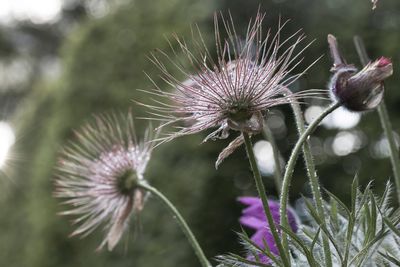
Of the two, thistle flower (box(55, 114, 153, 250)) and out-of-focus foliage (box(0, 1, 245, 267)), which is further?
out-of-focus foliage (box(0, 1, 245, 267))

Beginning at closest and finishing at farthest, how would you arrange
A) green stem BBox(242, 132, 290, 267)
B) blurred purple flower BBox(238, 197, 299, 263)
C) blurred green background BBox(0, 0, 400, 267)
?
green stem BBox(242, 132, 290, 267)
blurred purple flower BBox(238, 197, 299, 263)
blurred green background BBox(0, 0, 400, 267)

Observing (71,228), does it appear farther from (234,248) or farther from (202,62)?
(202,62)

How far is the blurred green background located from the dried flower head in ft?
3.55

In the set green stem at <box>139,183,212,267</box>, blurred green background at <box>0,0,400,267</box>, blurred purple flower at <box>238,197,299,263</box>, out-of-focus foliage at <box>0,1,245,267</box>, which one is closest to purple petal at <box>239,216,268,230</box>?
blurred purple flower at <box>238,197,299,263</box>

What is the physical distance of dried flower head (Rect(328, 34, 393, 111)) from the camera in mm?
574

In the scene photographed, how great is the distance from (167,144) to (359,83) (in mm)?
1771

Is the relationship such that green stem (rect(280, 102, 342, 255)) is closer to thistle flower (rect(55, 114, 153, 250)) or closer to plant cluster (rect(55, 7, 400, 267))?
plant cluster (rect(55, 7, 400, 267))

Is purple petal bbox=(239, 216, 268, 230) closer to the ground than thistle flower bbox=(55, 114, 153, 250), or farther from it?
closer to the ground

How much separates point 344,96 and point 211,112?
0.39ft

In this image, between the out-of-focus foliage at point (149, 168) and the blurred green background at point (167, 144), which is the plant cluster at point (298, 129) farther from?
the out-of-focus foliage at point (149, 168)

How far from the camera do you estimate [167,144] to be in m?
2.33

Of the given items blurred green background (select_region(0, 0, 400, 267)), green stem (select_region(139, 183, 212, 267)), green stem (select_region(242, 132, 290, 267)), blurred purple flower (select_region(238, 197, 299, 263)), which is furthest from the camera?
blurred green background (select_region(0, 0, 400, 267))

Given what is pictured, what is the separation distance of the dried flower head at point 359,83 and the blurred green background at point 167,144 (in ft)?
3.55

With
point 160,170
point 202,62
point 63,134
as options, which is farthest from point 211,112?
point 63,134
